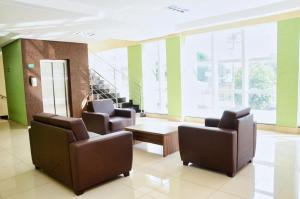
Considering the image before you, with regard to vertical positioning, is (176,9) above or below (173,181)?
above

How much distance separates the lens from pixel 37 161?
3678 millimetres

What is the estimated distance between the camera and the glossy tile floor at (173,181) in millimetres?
2871

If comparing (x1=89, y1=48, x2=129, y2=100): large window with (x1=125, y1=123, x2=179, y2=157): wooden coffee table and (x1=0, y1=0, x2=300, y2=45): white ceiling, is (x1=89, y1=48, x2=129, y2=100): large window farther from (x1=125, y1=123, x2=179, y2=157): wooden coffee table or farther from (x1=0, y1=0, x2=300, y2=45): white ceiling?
(x1=125, y1=123, x2=179, y2=157): wooden coffee table

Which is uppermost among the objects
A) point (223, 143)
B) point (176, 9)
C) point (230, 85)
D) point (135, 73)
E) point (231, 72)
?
point (176, 9)

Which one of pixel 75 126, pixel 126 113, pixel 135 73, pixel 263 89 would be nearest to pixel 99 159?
pixel 75 126

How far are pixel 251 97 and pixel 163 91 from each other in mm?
3279

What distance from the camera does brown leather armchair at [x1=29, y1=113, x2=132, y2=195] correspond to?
2.84 m

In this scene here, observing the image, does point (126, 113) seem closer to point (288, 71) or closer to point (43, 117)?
point (43, 117)

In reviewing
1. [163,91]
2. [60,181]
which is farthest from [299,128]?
[60,181]

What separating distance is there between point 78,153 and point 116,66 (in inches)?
333

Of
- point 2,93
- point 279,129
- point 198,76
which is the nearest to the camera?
point 279,129

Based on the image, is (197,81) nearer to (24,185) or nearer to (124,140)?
(124,140)

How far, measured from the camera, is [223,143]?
3203 millimetres

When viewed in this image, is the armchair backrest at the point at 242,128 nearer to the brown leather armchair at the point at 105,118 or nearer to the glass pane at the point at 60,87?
the brown leather armchair at the point at 105,118
